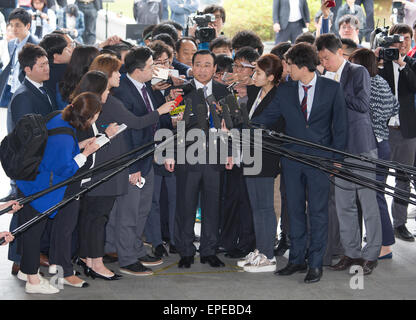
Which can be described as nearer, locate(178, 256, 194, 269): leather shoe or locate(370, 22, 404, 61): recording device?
locate(178, 256, 194, 269): leather shoe

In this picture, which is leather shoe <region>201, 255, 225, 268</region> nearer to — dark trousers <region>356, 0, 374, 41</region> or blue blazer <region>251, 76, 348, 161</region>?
blue blazer <region>251, 76, 348, 161</region>

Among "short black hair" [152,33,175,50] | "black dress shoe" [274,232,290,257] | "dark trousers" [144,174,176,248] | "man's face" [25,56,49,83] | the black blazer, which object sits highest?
"short black hair" [152,33,175,50]

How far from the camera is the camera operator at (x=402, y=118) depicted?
6598mm

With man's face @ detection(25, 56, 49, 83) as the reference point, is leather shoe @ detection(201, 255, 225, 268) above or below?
below

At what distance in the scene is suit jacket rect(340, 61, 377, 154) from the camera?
5.79 meters

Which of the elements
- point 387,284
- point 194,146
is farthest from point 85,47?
point 387,284

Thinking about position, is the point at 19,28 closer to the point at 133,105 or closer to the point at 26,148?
the point at 133,105

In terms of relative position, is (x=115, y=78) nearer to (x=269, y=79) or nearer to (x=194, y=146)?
(x=194, y=146)

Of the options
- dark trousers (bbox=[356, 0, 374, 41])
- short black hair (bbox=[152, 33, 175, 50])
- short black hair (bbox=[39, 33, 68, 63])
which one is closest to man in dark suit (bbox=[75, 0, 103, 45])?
dark trousers (bbox=[356, 0, 374, 41])

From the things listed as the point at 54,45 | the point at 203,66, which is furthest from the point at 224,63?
the point at 54,45

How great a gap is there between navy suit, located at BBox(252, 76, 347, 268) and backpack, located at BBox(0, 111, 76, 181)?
174 centimetres

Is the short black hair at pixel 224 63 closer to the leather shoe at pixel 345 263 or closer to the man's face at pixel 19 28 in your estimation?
the leather shoe at pixel 345 263

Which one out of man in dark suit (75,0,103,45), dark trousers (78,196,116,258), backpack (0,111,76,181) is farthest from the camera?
man in dark suit (75,0,103,45)

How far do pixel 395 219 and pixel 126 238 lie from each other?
2740 millimetres
